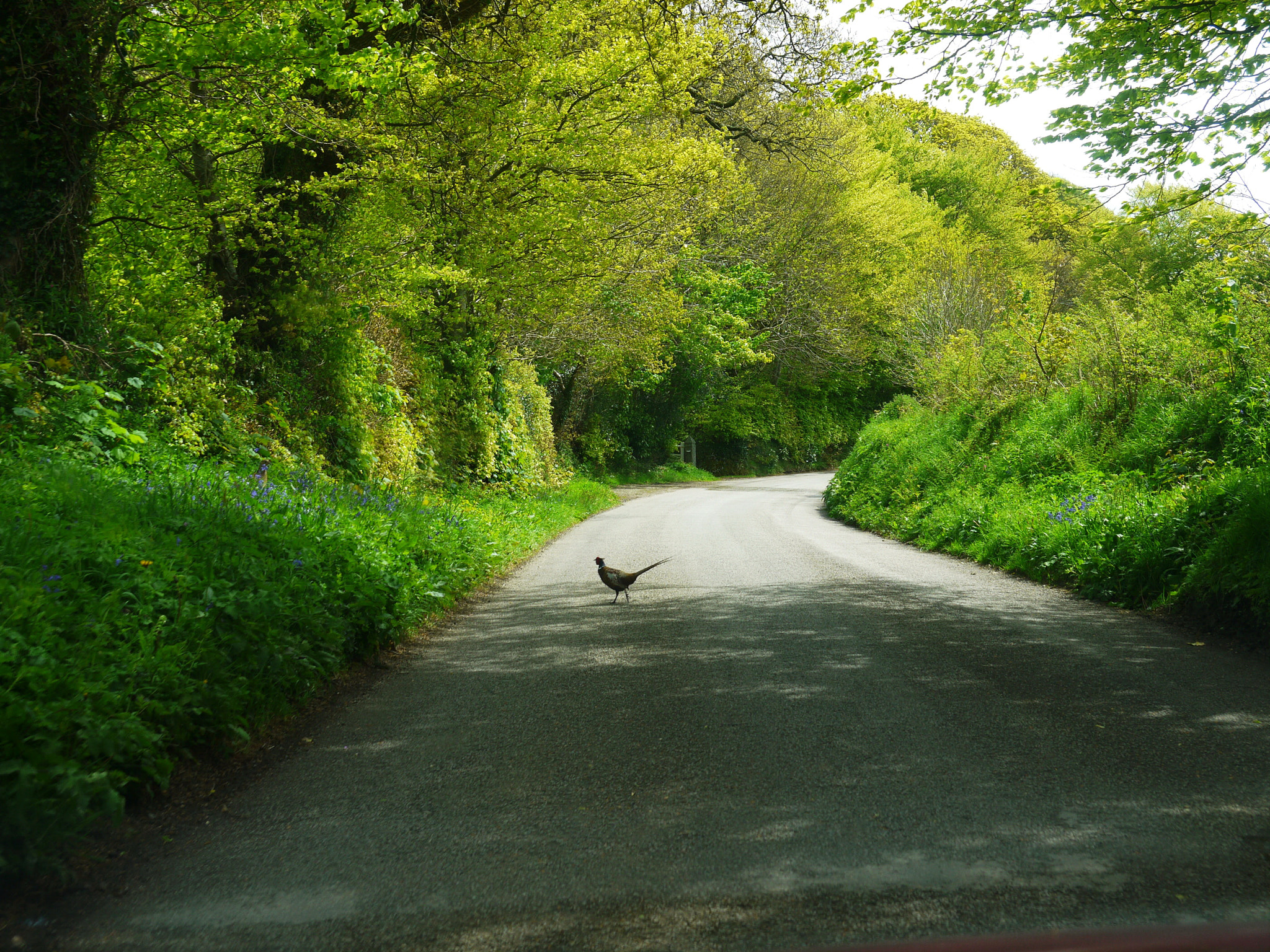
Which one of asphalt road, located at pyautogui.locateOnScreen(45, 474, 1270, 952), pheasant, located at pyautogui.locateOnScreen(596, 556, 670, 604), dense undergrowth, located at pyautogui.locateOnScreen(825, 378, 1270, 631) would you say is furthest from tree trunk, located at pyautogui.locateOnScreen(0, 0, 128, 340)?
dense undergrowth, located at pyautogui.locateOnScreen(825, 378, 1270, 631)

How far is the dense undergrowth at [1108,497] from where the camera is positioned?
28.3 feet

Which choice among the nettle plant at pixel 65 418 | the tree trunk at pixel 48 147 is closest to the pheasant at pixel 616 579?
the nettle plant at pixel 65 418

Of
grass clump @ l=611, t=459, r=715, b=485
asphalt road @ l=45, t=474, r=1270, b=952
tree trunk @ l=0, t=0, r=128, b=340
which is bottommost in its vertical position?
asphalt road @ l=45, t=474, r=1270, b=952

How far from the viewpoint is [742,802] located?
166 inches

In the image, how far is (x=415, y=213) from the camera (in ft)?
51.4

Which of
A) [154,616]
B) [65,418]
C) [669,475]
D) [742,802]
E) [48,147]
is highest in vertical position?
[48,147]

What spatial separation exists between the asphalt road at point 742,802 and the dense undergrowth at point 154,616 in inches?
17.3

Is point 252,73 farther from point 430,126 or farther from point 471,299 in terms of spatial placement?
point 471,299

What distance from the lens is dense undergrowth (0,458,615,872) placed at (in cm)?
368

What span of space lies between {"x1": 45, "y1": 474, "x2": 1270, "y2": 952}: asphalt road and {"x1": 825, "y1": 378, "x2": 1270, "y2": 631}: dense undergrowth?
1.37 meters

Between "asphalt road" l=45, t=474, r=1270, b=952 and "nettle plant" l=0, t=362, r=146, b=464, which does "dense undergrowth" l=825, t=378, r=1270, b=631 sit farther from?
"nettle plant" l=0, t=362, r=146, b=464

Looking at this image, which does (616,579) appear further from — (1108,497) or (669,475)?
(669,475)

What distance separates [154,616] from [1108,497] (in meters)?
11.3

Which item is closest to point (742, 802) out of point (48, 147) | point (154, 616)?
point (154, 616)
